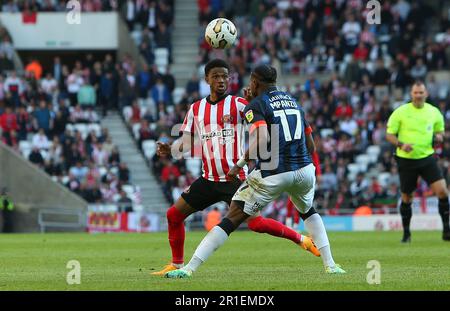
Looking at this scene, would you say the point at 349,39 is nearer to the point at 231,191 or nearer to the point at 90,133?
the point at 90,133

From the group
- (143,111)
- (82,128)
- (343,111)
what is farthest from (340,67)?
(82,128)

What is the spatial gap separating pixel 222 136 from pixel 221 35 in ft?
6.62

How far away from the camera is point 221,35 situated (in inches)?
566

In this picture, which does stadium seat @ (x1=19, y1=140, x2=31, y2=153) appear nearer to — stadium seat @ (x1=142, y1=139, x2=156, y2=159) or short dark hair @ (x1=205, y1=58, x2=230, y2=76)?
stadium seat @ (x1=142, y1=139, x2=156, y2=159)

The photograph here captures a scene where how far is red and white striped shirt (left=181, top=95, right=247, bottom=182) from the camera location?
12766 millimetres

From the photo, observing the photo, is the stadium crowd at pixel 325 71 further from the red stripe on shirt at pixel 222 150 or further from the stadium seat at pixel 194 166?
the red stripe on shirt at pixel 222 150

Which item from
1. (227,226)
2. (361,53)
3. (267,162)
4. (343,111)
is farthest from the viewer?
(361,53)

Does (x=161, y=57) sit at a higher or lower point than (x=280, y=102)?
lower

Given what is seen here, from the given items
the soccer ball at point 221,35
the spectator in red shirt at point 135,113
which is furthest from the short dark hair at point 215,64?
the spectator in red shirt at point 135,113

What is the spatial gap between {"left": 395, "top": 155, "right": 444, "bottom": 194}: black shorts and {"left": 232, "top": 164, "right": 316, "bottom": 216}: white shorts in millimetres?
7267

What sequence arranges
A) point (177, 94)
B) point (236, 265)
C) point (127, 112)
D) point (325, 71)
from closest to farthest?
point (236, 265) → point (127, 112) → point (177, 94) → point (325, 71)

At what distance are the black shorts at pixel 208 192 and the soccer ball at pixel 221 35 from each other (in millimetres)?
2188

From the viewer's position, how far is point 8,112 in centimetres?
3312

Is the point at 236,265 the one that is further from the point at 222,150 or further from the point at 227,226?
the point at 227,226
